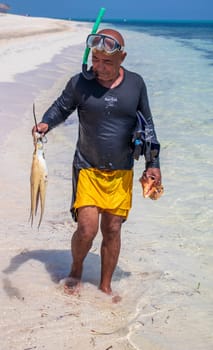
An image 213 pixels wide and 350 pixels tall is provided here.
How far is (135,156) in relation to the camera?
12.6 feet

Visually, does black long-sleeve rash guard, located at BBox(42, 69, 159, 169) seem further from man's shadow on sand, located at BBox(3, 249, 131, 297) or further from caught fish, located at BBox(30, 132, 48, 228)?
man's shadow on sand, located at BBox(3, 249, 131, 297)

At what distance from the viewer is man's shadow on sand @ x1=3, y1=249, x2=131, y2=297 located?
4250 millimetres

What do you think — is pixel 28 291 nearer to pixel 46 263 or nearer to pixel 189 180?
pixel 46 263

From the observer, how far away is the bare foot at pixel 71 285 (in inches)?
155

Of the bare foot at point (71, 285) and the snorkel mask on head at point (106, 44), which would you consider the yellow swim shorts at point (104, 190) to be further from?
the snorkel mask on head at point (106, 44)

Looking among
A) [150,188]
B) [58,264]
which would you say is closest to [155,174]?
[150,188]

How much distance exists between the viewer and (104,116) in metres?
3.75

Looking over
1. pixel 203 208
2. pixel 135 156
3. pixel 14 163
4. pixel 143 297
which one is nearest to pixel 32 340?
pixel 143 297

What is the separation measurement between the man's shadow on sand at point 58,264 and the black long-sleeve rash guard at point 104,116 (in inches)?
36.1

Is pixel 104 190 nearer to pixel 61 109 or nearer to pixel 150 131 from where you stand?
pixel 150 131

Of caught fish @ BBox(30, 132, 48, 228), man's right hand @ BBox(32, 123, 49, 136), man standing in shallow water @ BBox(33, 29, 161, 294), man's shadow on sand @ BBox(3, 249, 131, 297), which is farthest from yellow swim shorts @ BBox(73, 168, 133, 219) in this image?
man's shadow on sand @ BBox(3, 249, 131, 297)

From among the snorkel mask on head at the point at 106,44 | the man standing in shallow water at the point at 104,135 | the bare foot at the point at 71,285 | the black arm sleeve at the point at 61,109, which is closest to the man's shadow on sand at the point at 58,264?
the bare foot at the point at 71,285

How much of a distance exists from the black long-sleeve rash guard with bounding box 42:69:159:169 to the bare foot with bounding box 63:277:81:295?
2.67 feet

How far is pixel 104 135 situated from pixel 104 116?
13cm
